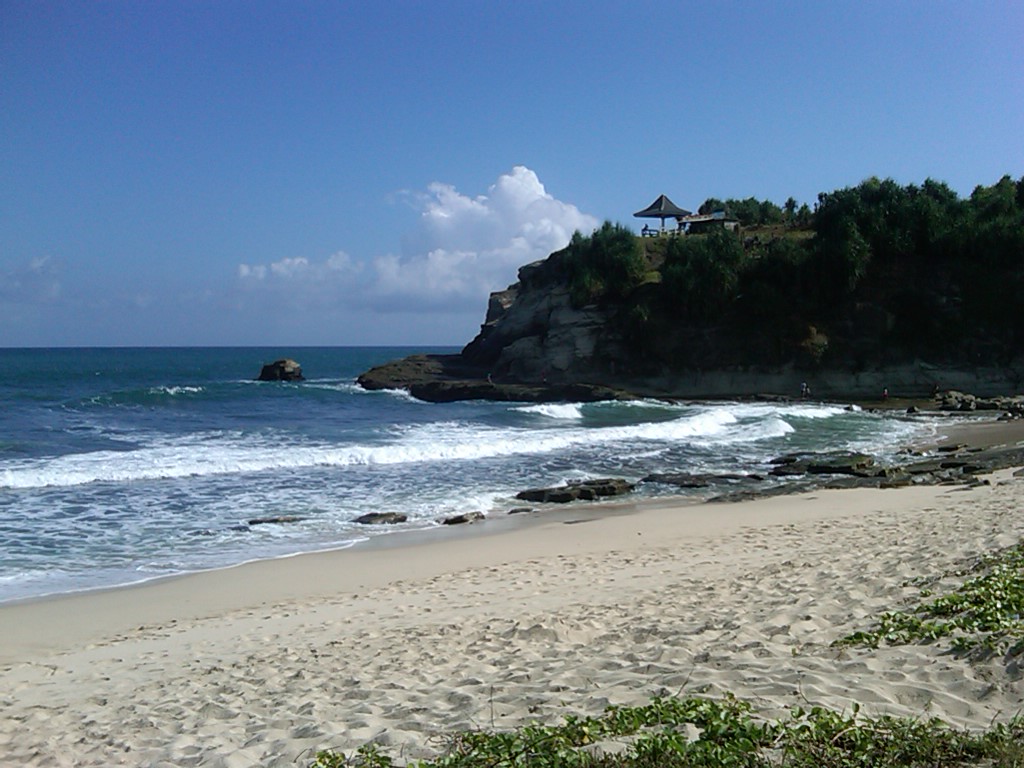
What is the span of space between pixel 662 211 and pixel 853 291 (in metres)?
20.5

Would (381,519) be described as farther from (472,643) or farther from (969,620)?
(969,620)

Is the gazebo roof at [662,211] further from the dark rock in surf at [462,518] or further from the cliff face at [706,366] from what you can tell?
the dark rock in surf at [462,518]

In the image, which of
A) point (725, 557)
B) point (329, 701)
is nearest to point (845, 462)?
point (725, 557)

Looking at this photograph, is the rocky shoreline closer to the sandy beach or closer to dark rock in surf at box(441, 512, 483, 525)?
dark rock in surf at box(441, 512, 483, 525)

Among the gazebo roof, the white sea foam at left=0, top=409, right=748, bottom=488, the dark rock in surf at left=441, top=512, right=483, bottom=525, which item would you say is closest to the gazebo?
the gazebo roof

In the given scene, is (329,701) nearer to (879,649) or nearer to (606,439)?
(879,649)

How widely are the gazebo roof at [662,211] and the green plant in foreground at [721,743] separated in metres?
64.5

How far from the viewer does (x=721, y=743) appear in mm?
4488

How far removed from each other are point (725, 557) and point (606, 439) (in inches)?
720

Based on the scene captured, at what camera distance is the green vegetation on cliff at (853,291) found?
48.3m

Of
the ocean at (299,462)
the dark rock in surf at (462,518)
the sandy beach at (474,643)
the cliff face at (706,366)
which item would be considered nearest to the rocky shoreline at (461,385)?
the ocean at (299,462)

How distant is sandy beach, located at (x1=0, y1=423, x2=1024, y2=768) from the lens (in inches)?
218

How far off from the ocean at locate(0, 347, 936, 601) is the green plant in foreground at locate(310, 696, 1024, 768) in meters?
8.93

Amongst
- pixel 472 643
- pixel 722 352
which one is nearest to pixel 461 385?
pixel 722 352
